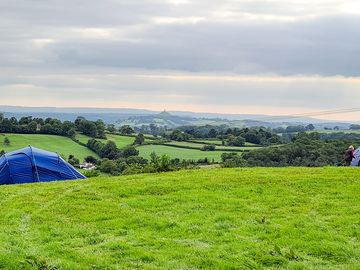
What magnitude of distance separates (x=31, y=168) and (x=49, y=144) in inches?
1827

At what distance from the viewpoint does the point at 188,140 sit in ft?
299

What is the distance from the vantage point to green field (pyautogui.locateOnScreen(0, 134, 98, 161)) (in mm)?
69325

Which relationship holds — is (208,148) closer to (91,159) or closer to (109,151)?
(109,151)

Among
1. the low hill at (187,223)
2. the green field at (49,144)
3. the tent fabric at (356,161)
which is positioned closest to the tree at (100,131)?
the green field at (49,144)

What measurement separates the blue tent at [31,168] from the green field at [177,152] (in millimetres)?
37199

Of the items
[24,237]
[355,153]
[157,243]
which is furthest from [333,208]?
[355,153]

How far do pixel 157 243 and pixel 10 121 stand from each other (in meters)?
81.3

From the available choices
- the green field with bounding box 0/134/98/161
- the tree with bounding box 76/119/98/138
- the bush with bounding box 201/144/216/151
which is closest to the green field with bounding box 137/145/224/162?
the bush with bounding box 201/144/216/151

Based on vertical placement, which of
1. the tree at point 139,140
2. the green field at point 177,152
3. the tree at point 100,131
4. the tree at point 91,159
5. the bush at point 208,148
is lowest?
the tree at point 91,159

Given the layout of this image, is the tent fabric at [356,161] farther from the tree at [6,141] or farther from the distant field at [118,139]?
the tree at [6,141]

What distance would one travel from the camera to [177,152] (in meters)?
75.1

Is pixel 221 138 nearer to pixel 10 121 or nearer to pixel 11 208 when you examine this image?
pixel 10 121

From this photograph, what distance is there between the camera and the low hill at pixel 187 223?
12031 millimetres

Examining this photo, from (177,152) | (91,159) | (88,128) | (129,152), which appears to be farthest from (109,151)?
(88,128)
